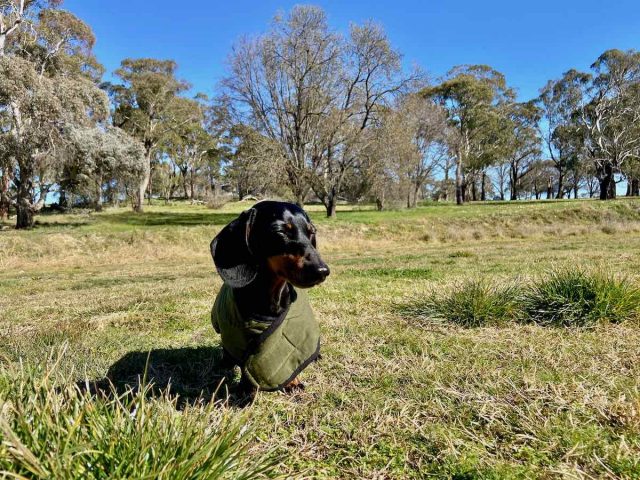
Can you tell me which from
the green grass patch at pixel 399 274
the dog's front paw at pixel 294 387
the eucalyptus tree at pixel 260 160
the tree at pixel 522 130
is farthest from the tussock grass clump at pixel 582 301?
the tree at pixel 522 130

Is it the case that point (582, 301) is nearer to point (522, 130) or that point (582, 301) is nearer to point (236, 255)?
point (236, 255)

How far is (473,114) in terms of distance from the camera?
38.6 metres

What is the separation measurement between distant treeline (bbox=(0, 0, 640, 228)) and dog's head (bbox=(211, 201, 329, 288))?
17189 mm

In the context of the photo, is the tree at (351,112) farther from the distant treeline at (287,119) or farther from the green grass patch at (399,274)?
the green grass patch at (399,274)

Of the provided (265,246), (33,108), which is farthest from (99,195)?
(265,246)

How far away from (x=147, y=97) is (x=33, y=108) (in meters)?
20.0

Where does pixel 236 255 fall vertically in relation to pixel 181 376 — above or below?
above

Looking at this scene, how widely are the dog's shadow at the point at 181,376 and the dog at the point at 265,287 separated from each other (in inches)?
12.8

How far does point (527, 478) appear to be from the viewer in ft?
5.41

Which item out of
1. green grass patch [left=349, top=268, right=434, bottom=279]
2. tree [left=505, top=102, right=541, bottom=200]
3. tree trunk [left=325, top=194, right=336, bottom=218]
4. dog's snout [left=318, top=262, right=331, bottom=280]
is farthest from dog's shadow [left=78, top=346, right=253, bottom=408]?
tree [left=505, top=102, right=541, bottom=200]

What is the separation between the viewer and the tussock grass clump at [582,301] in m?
3.54

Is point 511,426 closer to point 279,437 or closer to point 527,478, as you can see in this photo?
point 527,478

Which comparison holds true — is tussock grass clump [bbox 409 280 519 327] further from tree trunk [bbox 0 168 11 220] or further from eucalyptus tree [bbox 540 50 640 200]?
eucalyptus tree [bbox 540 50 640 200]

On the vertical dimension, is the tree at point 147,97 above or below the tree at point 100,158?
above
